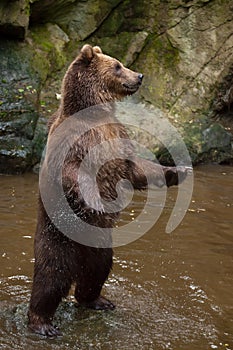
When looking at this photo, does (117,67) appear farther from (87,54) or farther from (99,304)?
(99,304)

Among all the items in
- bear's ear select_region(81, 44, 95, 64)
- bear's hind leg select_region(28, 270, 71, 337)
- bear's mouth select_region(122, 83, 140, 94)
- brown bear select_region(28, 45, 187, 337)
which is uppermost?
bear's ear select_region(81, 44, 95, 64)

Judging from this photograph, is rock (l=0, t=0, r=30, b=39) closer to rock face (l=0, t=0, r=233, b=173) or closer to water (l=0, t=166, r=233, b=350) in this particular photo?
rock face (l=0, t=0, r=233, b=173)

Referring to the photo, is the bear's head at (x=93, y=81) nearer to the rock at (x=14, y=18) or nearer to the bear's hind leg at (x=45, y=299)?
the bear's hind leg at (x=45, y=299)

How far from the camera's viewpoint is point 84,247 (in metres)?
4.73

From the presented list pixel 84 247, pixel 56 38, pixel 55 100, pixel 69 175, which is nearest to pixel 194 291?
pixel 84 247

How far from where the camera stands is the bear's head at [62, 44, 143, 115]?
4.93m

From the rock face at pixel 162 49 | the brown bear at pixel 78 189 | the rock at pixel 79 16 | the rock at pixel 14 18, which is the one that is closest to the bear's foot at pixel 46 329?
the brown bear at pixel 78 189

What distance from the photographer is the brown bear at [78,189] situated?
460 centimetres

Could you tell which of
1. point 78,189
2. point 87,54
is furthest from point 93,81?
point 78,189

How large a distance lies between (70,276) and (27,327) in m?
0.52

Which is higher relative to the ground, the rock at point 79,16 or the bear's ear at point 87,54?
the rock at point 79,16

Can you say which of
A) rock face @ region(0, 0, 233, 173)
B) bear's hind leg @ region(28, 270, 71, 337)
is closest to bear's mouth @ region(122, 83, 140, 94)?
bear's hind leg @ region(28, 270, 71, 337)

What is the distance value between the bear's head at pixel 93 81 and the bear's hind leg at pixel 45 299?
4.22ft

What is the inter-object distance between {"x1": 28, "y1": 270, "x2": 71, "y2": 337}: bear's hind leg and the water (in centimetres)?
8
